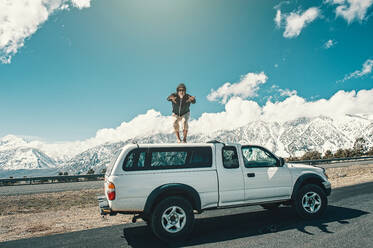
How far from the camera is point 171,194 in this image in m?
5.60

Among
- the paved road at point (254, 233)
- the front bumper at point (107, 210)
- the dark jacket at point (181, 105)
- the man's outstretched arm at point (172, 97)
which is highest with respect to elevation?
the man's outstretched arm at point (172, 97)

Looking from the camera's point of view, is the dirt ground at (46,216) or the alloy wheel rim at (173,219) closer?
the alloy wheel rim at (173,219)

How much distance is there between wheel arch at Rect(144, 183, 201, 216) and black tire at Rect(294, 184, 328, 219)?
2926mm

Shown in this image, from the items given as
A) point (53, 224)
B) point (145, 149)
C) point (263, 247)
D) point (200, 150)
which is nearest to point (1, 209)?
point (53, 224)

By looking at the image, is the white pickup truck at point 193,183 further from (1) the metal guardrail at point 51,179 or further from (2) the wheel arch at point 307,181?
(1) the metal guardrail at point 51,179

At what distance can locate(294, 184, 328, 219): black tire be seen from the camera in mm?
6625

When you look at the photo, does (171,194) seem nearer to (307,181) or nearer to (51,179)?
(307,181)

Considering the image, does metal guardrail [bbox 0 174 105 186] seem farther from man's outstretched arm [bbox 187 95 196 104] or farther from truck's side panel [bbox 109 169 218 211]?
truck's side panel [bbox 109 169 218 211]

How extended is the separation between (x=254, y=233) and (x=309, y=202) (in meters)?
2.18

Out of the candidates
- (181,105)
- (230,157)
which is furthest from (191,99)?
(230,157)

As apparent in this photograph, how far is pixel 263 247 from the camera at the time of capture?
4750 mm

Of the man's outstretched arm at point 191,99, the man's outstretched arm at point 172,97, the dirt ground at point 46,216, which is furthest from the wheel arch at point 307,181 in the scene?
the dirt ground at point 46,216

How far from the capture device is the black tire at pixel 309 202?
662cm

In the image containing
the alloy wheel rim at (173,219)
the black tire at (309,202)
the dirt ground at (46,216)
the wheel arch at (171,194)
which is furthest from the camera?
the dirt ground at (46,216)
